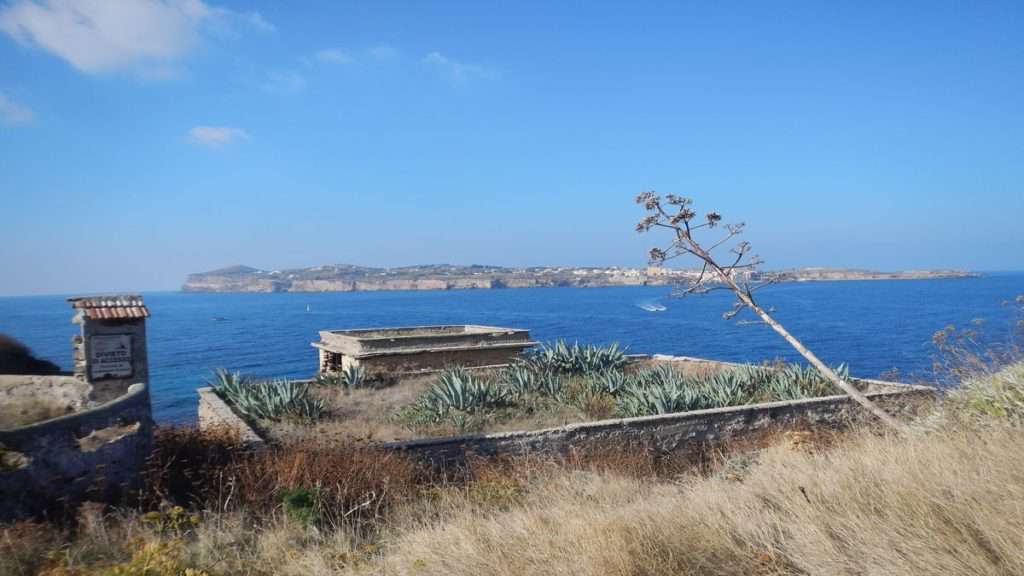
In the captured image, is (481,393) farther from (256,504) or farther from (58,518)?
(58,518)

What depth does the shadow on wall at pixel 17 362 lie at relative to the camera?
23.8m

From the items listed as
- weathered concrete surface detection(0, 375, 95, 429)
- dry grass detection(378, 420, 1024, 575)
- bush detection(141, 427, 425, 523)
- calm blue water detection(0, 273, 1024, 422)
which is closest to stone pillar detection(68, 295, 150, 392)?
weathered concrete surface detection(0, 375, 95, 429)

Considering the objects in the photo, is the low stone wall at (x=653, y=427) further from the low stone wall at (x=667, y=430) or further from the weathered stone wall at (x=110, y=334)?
the weathered stone wall at (x=110, y=334)

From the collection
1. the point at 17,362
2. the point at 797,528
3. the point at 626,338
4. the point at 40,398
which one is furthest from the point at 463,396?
the point at 626,338

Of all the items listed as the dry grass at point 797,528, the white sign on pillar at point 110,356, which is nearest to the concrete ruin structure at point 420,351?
the white sign on pillar at point 110,356

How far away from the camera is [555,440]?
1006cm

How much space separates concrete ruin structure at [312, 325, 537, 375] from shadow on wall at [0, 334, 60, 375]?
12238mm

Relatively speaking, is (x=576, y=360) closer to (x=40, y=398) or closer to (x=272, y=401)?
(x=272, y=401)

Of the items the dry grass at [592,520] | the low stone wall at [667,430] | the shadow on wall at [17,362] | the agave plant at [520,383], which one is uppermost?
the dry grass at [592,520]

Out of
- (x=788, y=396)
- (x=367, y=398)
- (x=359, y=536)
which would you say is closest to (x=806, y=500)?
(x=359, y=536)

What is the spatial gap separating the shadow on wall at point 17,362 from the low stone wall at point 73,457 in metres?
19.7

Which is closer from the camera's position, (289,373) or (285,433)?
(285,433)

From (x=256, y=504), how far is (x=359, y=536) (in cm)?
122

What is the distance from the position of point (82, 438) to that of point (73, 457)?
0.22 metres
